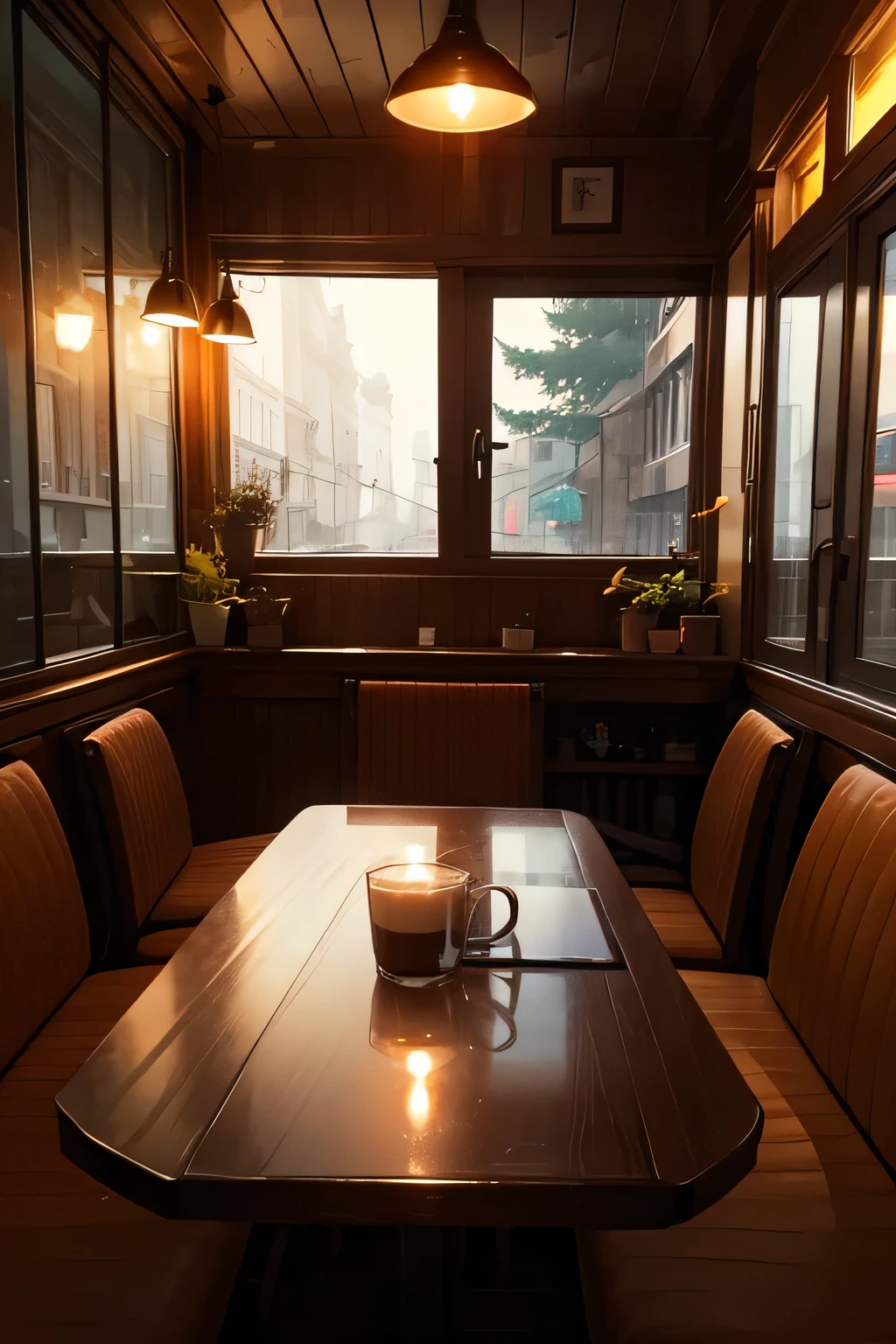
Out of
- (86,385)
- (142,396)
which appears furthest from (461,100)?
(142,396)

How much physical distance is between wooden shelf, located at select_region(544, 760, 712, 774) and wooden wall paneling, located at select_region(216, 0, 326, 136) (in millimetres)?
2216

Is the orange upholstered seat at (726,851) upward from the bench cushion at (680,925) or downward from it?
upward

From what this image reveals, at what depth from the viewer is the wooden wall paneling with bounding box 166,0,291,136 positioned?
2.60 metres

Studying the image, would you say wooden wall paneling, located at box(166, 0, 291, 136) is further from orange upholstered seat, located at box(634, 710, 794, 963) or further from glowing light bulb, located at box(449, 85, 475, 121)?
orange upholstered seat, located at box(634, 710, 794, 963)

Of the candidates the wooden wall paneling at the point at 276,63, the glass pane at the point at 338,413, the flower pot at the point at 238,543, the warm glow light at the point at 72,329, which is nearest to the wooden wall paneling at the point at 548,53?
the wooden wall paneling at the point at 276,63

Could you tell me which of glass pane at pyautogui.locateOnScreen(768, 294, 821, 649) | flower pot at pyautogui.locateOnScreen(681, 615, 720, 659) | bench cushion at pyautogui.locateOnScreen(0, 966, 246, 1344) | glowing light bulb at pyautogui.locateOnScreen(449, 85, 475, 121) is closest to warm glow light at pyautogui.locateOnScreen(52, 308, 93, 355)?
glowing light bulb at pyautogui.locateOnScreen(449, 85, 475, 121)

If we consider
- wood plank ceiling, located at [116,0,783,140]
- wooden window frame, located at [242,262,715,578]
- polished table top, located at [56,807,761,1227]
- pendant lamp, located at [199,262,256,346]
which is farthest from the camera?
wooden window frame, located at [242,262,715,578]

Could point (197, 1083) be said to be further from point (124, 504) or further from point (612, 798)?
point (612, 798)

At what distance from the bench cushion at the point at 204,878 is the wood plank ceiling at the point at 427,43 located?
219cm

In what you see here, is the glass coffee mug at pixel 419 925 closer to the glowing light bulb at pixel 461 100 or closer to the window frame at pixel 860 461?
the window frame at pixel 860 461

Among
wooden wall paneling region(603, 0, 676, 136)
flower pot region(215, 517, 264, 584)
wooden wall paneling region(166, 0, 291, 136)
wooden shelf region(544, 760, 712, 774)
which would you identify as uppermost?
wooden wall paneling region(166, 0, 291, 136)

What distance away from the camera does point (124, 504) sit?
110 inches

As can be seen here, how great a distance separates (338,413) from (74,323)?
49.8 inches

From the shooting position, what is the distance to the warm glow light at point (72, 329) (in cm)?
227
